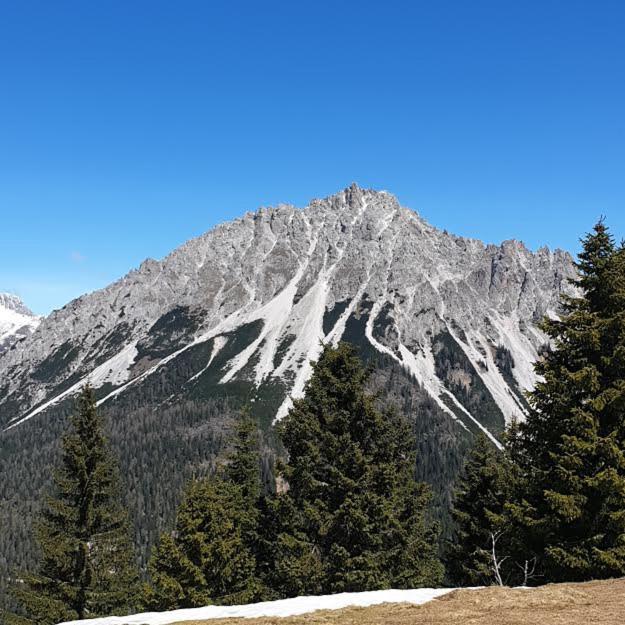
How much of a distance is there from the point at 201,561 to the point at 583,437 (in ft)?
65.9

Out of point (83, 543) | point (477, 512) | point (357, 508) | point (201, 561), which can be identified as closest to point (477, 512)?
point (477, 512)

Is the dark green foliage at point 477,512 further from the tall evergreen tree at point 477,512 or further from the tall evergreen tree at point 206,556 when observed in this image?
the tall evergreen tree at point 206,556

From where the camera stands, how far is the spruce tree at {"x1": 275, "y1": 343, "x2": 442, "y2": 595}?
87.8ft

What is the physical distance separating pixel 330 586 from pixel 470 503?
12005 mm

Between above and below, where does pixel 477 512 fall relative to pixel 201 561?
above

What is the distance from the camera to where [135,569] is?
105ft

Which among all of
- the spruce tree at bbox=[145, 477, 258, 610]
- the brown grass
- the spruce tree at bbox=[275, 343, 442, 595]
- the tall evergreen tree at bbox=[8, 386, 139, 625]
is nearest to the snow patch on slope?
the brown grass

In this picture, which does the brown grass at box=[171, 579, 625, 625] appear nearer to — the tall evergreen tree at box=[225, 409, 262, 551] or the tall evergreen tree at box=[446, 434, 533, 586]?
the tall evergreen tree at box=[446, 434, 533, 586]

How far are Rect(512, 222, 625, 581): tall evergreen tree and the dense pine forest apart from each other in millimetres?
63

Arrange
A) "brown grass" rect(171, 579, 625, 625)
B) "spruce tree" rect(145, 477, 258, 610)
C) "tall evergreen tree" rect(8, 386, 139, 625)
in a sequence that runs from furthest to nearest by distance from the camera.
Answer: "tall evergreen tree" rect(8, 386, 139, 625), "spruce tree" rect(145, 477, 258, 610), "brown grass" rect(171, 579, 625, 625)

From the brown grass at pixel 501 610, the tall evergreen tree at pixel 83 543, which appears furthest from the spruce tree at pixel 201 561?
the brown grass at pixel 501 610

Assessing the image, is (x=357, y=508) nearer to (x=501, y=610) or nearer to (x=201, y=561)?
(x=201, y=561)

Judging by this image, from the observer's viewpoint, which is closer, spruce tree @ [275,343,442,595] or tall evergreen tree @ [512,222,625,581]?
tall evergreen tree @ [512,222,625,581]

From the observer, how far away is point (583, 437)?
2169cm
